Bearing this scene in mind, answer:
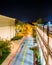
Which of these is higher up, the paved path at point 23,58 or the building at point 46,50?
the building at point 46,50

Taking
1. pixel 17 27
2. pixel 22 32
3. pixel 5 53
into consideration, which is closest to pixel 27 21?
pixel 22 32

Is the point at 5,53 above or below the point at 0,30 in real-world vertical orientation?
below

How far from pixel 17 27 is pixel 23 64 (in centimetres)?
3141

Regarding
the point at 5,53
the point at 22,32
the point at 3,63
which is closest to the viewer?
the point at 3,63

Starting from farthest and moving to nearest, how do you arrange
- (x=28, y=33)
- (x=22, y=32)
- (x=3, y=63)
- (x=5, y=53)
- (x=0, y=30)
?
1. (x=28, y=33)
2. (x=22, y=32)
3. (x=0, y=30)
4. (x=5, y=53)
5. (x=3, y=63)

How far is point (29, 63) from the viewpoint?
736 inches

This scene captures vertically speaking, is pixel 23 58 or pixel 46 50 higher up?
pixel 46 50

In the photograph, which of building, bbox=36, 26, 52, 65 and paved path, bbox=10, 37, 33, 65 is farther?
paved path, bbox=10, 37, 33, 65

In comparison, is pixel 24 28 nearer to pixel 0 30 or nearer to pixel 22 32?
pixel 22 32

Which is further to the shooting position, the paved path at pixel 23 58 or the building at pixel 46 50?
the paved path at pixel 23 58

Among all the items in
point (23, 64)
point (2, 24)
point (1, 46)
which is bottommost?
point (23, 64)

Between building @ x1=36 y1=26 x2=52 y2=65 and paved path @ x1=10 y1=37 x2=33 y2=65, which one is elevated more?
building @ x1=36 y1=26 x2=52 y2=65

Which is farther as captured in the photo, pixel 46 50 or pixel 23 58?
pixel 23 58

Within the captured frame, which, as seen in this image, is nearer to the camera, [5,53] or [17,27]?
[5,53]
